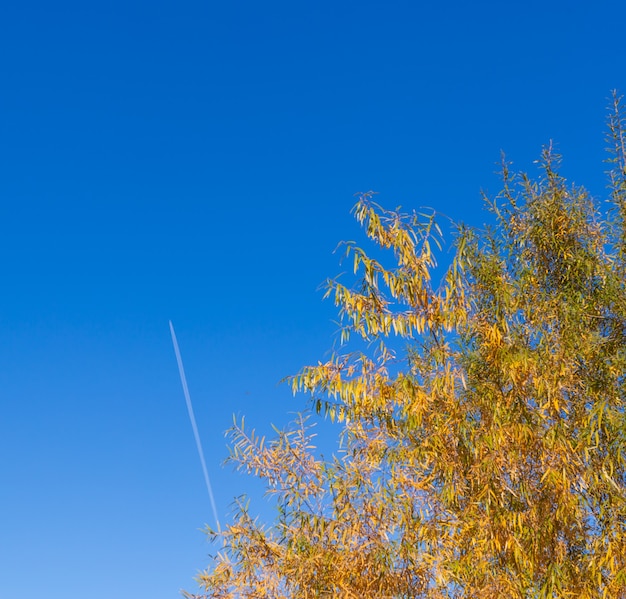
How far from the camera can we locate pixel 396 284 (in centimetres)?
589

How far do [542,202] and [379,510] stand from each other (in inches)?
101

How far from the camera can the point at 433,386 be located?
5.48 meters

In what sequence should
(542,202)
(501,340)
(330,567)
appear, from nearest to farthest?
(330,567), (501,340), (542,202)

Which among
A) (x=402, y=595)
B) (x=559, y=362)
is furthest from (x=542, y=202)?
(x=402, y=595)

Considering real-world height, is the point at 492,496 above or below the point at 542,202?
below

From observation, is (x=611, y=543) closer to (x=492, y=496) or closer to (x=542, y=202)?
(x=492, y=496)

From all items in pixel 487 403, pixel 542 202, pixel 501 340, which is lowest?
pixel 487 403

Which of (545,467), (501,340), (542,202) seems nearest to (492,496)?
(545,467)

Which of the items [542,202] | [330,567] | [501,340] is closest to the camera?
[330,567]

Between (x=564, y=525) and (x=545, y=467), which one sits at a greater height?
(x=545, y=467)

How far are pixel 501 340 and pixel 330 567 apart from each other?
6.07 ft

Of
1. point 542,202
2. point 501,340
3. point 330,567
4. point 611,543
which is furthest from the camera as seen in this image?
point 542,202

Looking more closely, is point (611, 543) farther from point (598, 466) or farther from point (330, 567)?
point (330, 567)

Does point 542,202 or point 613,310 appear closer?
point 613,310
